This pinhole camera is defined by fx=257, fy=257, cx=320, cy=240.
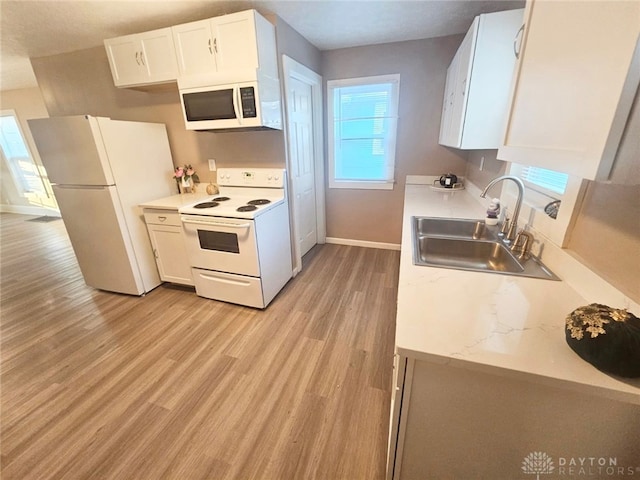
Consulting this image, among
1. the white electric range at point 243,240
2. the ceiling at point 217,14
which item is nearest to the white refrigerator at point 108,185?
the white electric range at point 243,240

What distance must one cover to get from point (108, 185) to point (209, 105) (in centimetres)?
113

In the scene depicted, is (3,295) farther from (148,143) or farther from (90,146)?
(148,143)

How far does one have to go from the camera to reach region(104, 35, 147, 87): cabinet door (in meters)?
2.25

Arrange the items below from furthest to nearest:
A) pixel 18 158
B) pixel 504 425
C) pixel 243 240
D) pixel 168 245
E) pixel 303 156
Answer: pixel 18 158, pixel 303 156, pixel 168 245, pixel 243 240, pixel 504 425

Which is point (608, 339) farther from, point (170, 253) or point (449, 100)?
point (170, 253)

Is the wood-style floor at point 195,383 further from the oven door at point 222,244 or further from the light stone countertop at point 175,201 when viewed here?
the light stone countertop at point 175,201

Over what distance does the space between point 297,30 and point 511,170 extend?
2.26 m

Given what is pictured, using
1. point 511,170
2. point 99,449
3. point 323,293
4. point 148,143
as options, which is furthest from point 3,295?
point 511,170

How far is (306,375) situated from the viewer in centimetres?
167

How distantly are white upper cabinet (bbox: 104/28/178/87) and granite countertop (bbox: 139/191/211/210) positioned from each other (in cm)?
105

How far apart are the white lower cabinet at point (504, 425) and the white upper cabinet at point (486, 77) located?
4.42 ft

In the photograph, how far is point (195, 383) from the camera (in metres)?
1.63

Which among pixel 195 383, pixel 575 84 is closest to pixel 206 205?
pixel 195 383

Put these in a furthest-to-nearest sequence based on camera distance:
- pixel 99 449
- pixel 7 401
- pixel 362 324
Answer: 1. pixel 362 324
2. pixel 7 401
3. pixel 99 449
